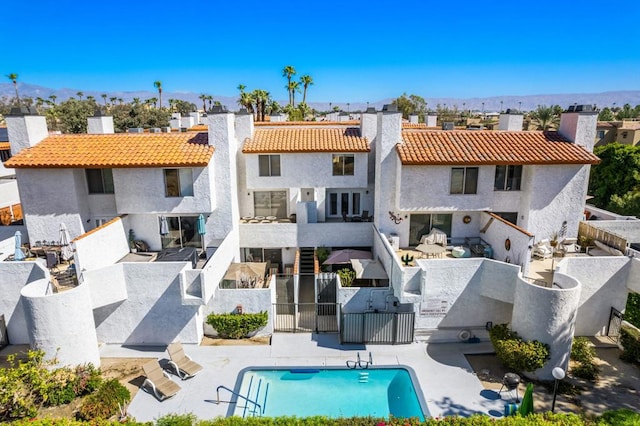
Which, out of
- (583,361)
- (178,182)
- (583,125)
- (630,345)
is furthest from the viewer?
(583,125)

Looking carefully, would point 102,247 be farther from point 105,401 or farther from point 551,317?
point 551,317

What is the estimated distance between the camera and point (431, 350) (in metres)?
17.9

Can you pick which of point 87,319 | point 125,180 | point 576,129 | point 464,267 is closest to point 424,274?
point 464,267

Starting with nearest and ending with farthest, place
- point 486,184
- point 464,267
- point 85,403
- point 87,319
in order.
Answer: point 85,403, point 87,319, point 464,267, point 486,184

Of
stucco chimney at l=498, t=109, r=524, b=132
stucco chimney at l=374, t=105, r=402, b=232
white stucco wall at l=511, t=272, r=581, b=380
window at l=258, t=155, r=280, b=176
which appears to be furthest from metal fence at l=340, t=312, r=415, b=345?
stucco chimney at l=498, t=109, r=524, b=132

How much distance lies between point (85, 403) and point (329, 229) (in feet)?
48.2

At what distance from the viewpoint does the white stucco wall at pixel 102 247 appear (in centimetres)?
1652

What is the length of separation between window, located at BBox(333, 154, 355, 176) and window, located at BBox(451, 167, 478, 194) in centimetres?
635

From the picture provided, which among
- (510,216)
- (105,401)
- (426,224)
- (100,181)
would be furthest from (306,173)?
(105,401)

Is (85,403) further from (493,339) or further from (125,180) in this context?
(493,339)

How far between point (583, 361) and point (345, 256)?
12195 mm

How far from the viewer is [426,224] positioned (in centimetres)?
2230

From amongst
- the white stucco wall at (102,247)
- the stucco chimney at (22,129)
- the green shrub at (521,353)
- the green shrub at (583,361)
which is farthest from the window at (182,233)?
the green shrub at (583,361)

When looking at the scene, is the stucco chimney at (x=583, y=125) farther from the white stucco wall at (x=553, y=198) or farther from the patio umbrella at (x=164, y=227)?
the patio umbrella at (x=164, y=227)
